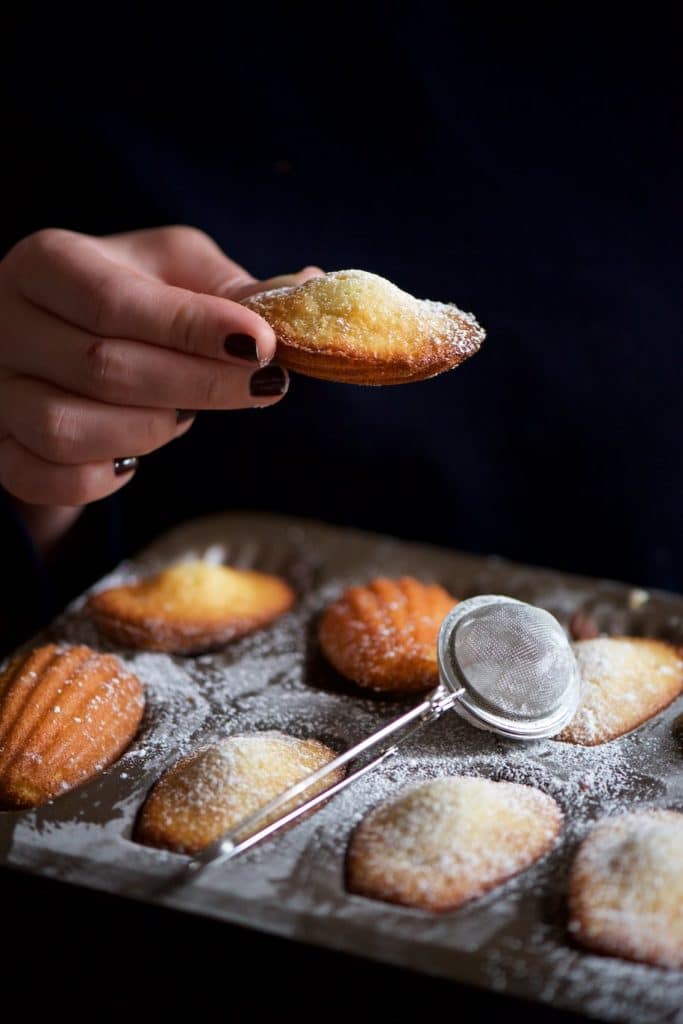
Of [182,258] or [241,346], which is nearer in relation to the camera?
[241,346]

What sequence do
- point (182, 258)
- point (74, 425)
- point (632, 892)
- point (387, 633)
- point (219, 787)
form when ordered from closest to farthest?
point (632, 892), point (219, 787), point (74, 425), point (387, 633), point (182, 258)

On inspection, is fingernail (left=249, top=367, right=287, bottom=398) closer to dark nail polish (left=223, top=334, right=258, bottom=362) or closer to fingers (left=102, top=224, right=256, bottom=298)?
dark nail polish (left=223, top=334, right=258, bottom=362)

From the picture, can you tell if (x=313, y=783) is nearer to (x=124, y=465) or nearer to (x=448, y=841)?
(x=448, y=841)

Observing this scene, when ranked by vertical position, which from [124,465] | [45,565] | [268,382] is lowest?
[45,565]

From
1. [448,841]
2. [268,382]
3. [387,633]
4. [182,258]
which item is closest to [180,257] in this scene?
[182,258]

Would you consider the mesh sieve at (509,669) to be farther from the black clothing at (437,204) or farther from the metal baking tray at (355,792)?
the black clothing at (437,204)

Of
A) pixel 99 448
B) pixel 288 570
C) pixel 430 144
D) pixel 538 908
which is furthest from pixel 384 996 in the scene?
pixel 430 144

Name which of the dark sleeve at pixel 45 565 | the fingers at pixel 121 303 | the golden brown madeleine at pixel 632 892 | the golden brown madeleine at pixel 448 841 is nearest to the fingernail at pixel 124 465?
the fingers at pixel 121 303
